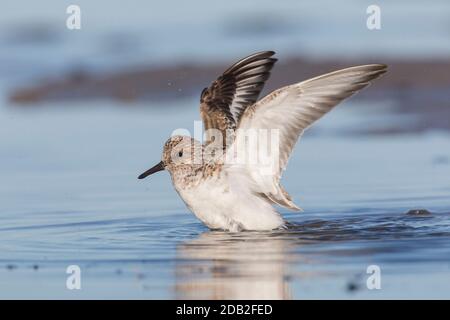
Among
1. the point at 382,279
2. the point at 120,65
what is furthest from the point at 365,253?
the point at 120,65

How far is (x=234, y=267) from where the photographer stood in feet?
26.4

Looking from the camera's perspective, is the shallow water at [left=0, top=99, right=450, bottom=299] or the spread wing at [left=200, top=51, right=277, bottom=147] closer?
the shallow water at [left=0, top=99, right=450, bottom=299]

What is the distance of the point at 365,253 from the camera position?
840 cm

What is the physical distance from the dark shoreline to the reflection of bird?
24.8 feet

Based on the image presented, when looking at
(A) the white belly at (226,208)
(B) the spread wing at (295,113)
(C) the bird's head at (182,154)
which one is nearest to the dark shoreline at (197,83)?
(C) the bird's head at (182,154)

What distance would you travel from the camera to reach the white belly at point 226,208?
9.35 metres

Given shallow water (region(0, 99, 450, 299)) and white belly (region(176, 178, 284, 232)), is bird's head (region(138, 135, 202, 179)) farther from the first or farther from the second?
shallow water (region(0, 99, 450, 299))

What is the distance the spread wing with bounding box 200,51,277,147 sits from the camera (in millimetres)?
9867

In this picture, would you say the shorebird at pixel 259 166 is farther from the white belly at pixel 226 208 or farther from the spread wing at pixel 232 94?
the spread wing at pixel 232 94

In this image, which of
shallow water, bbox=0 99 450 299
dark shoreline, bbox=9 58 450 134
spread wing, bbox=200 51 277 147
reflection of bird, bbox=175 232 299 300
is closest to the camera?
reflection of bird, bbox=175 232 299 300

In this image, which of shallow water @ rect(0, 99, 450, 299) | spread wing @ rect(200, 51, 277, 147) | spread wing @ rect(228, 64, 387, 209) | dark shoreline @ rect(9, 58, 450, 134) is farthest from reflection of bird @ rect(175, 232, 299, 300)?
dark shoreline @ rect(9, 58, 450, 134)

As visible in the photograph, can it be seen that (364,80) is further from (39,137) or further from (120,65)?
(120,65)

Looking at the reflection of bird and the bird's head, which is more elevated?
the bird's head

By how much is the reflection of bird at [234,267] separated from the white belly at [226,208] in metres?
0.11
